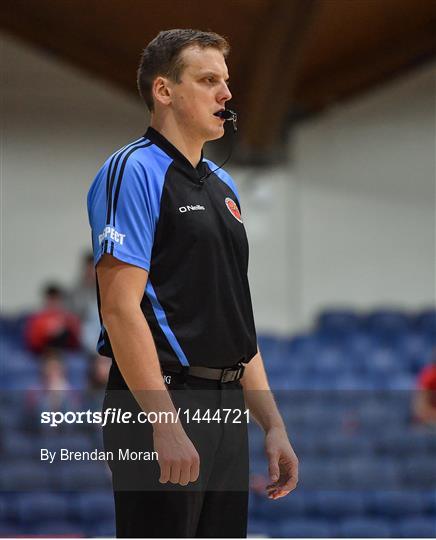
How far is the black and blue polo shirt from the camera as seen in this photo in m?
2.07

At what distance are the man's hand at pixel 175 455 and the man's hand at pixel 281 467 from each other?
293 mm

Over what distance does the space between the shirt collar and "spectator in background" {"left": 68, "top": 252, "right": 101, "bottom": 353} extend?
5.29 m

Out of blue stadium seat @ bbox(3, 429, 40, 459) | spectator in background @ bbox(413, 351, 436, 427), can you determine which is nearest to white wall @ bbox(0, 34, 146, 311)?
spectator in background @ bbox(413, 351, 436, 427)

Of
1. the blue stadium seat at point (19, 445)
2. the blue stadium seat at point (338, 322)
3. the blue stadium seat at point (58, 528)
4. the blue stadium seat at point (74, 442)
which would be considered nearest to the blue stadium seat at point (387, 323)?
the blue stadium seat at point (338, 322)

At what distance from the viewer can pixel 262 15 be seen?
731 cm

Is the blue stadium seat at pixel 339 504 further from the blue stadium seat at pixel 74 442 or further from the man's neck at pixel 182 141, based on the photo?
the man's neck at pixel 182 141

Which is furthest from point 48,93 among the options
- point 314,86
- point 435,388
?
point 435,388

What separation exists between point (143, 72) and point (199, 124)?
17 centimetres

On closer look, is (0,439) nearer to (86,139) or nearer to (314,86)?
(86,139)

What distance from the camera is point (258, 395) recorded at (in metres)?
2.31

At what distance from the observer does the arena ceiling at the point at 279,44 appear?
6.91 meters

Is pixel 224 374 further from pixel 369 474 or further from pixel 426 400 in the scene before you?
pixel 426 400

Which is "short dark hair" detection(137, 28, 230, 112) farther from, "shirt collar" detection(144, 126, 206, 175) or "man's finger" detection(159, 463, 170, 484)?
"man's finger" detection(159, 463, 170, 484)

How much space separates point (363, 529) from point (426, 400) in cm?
161
